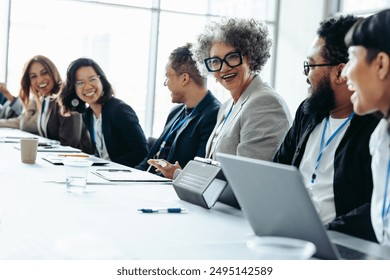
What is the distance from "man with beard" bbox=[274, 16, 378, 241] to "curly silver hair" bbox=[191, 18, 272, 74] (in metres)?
0.57

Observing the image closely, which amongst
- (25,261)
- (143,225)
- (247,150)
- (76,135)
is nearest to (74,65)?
(76,135)

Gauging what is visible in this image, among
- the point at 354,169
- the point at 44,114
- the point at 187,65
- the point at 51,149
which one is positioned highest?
the point at 187,65

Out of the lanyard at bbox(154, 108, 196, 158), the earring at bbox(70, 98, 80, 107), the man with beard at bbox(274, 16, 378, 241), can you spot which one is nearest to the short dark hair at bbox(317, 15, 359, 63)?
the man with beard at bbox(274, 16, 378, 241)

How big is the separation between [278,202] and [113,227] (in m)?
0.51

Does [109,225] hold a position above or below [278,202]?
below

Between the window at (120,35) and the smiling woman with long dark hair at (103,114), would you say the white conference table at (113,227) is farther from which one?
the window at (120,35)

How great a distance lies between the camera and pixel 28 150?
3.08 m

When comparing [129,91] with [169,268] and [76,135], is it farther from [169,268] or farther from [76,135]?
[169,268]

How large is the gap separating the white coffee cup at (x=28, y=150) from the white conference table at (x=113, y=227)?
0.64 metres

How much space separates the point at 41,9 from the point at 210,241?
6.25 metres

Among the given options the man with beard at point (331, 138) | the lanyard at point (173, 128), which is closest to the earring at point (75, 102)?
the lanyard at point (173, 128)

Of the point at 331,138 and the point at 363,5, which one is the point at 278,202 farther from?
the point at 363,5

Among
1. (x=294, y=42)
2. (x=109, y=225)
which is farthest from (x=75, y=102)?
(x=294, y=42)

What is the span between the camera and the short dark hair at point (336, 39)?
233 cm
